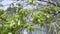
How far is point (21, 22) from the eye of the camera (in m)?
2.21

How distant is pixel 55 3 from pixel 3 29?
1.38 m

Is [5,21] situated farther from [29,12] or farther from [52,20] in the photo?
[52,20]

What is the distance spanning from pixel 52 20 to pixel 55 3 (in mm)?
529

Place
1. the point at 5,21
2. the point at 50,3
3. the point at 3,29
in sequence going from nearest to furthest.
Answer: the point at 3,29, the point at 5,21, the point at 50,3

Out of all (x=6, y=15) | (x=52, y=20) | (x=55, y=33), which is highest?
(x=6, y=15)

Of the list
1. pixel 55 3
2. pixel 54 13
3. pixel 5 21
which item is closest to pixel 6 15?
pixel 5 21

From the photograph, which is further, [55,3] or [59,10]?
[55,3]

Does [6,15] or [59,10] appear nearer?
[6,15]

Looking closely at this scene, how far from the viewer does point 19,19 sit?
2.22 m

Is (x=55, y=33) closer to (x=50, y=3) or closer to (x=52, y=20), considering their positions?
(x=52, y=20)

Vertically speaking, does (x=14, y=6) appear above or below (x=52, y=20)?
above

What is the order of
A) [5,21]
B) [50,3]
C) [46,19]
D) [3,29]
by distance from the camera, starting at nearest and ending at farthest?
1. [3,29]
2. [5,21]
3. [46,19]
4. [50,3]

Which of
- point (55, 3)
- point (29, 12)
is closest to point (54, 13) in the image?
point (55, 3)

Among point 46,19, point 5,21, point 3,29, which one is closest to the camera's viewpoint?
point 3,29
